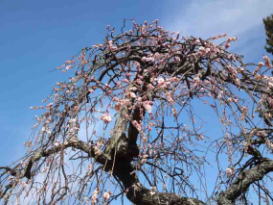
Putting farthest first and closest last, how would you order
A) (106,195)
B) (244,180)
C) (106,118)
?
(244,180) < (106,195) < (106,118)

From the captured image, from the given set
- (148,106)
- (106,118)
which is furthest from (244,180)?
(106,118)

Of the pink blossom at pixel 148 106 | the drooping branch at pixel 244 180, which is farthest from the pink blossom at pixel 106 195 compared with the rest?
the drooping branch at pixel 244 180

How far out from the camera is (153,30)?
10.3 feet

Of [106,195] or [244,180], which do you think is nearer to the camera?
[106,195]

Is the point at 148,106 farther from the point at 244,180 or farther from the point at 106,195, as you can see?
the point at 244,180

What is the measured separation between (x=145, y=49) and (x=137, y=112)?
71 centimetres

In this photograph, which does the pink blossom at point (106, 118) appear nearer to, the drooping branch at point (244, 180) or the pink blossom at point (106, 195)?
the pink blossom at point (106, 195)

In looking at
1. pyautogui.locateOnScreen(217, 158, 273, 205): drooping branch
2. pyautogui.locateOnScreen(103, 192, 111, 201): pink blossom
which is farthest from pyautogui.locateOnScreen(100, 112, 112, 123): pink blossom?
pyautogui.locateOnScreen(217, 158, 273, 205): drooping branch

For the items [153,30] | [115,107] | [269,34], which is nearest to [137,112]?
[115,107]

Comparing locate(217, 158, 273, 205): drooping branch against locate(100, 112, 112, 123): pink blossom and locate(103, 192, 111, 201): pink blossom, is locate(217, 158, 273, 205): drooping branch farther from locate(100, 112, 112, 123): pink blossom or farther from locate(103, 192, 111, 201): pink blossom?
locate(100, 112, 112, 123): pink blossom

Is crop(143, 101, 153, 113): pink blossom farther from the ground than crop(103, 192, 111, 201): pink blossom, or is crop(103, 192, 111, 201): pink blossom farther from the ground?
crop(143, 101, 153, 113): pink blossom

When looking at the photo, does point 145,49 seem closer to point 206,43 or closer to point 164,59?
point 164,59

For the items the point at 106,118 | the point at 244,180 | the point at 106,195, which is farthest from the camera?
the point at 244,180

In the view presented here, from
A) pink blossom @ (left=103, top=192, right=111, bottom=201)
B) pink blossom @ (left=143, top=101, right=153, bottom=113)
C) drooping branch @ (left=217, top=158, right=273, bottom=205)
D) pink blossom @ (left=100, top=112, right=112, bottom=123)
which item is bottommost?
drooping branch @ (left=217, top=158, right=273, bottom=205)
